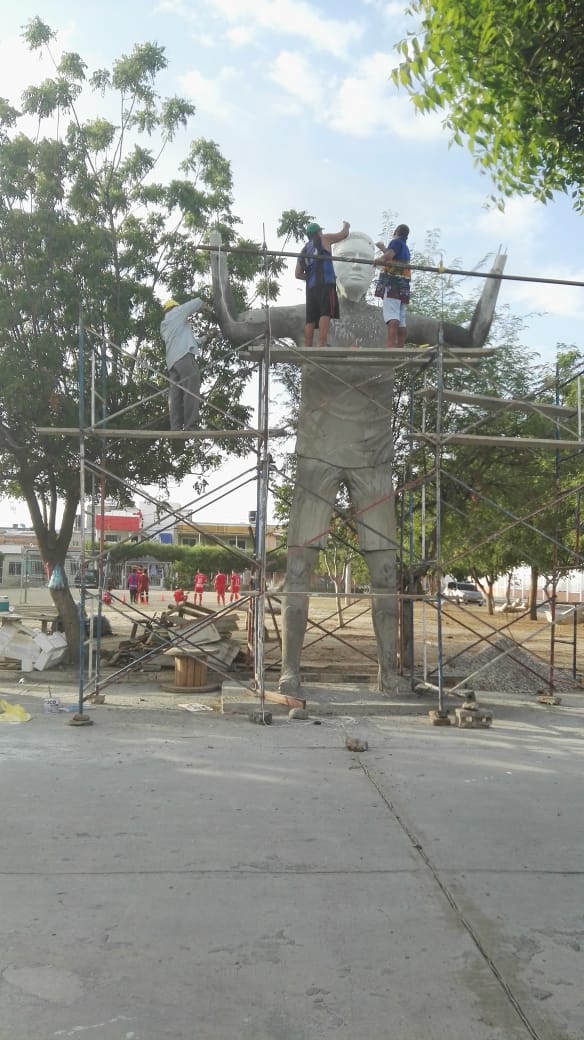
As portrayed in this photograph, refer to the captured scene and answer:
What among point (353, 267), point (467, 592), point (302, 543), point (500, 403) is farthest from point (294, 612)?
point (467, 592)

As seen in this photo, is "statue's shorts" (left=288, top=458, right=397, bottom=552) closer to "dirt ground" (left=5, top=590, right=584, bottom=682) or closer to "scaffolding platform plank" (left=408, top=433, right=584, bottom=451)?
"scaffolding platform plank" (left=408, top=433, right=584, bottom=451)

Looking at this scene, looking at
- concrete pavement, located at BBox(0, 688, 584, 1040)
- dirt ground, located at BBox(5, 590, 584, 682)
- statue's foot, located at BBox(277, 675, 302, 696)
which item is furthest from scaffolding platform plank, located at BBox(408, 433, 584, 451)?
concrete pavement, located at BBox(0, 688, 584, 1040)

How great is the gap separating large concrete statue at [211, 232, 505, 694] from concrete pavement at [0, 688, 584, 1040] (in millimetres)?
2703

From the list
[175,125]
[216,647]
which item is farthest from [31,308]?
[216,647]

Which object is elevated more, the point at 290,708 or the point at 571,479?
the point at 571,479

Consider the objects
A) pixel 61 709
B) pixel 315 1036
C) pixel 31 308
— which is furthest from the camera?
pixel 31 308

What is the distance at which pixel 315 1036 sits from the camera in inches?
107

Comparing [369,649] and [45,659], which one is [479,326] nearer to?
[45,659]

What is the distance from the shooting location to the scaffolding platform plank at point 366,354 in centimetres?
874

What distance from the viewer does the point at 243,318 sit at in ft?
31.2

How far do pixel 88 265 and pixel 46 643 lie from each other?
5.17 metres

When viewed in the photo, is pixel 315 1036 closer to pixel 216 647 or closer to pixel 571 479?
pixel 216 647

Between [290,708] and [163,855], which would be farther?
[290,708]

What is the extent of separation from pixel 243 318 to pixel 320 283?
1.02 m
